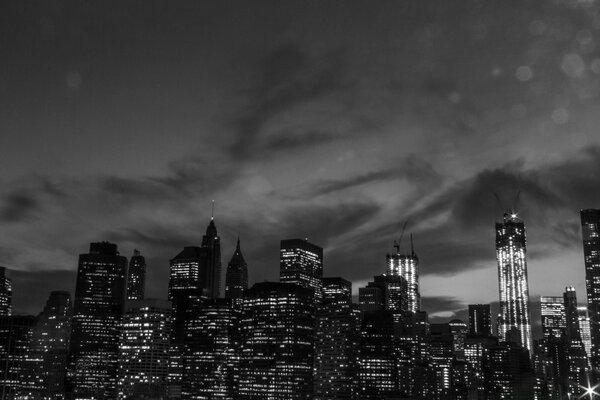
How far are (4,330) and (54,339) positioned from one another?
15.9m

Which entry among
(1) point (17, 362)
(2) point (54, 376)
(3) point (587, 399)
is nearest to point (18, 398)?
(1) point (17, 362)

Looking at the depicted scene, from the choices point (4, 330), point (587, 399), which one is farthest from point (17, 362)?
point (587, 399)

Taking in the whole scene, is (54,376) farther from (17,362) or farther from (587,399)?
(587,399)

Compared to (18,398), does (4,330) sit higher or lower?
higher

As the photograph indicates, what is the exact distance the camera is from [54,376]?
192 metres

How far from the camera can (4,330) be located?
18175 cm

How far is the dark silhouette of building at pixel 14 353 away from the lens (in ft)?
567

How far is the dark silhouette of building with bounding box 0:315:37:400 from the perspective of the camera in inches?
6806

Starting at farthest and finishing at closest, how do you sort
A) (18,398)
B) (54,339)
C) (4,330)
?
(54,339), (4,330), (18,398)

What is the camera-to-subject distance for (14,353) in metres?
178

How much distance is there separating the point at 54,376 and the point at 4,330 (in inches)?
810

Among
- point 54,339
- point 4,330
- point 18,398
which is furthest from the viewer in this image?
point 54,339

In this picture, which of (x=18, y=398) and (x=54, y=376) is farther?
(x=54, y=376)

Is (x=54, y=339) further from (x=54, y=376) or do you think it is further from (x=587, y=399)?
(x=587, y=399)
